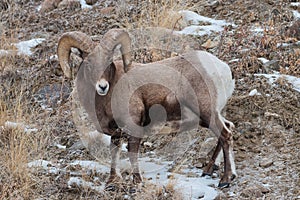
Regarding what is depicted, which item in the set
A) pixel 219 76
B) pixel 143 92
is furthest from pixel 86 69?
pixel 219 76

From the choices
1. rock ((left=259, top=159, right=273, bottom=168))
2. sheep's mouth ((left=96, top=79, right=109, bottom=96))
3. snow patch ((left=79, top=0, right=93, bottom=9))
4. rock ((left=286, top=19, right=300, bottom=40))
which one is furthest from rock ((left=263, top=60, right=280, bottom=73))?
snow patch ((left=79, top=0, right=93, bottom=9))

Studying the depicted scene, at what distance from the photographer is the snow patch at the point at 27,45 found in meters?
9.19

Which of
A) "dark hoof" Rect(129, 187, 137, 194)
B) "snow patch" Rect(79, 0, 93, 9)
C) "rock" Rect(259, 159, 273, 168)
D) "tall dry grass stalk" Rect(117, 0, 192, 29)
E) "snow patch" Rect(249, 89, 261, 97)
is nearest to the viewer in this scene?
"dark hoof" Rect(129, 187, 137, 194)

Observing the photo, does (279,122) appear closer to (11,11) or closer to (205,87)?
(205,87)

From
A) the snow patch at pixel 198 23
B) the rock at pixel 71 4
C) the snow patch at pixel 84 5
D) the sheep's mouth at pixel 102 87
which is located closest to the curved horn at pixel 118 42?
the sheep's mouth at pixel 102 87

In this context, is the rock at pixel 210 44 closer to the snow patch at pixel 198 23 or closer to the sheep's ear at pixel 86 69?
the snow patch at pixel 198 23

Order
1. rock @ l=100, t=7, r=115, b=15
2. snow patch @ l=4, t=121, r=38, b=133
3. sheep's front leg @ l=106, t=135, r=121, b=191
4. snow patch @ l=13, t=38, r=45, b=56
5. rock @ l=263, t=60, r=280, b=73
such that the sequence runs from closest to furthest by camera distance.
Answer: sheep's front leg @ l=106, t=135, r=121, b=191, snow patch @ l=4, t=121, r=38, b=133, rock @ l=263, t=60, r=280, b=73, snow patch @ l=13, t=38, r=45, b=56, rock @ l=100, t=7, r=115, b=15

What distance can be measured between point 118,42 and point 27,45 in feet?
14.2

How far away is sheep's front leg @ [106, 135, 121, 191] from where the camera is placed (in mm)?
5541

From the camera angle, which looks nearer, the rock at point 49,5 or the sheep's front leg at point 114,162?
the sheep's front leg at point 114,162

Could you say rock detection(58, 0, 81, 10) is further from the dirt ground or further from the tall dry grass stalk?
the tall dry grass stalk

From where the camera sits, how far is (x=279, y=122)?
251 inches

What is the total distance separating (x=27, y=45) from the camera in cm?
943

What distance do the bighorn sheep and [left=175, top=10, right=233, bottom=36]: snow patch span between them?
277 cm
